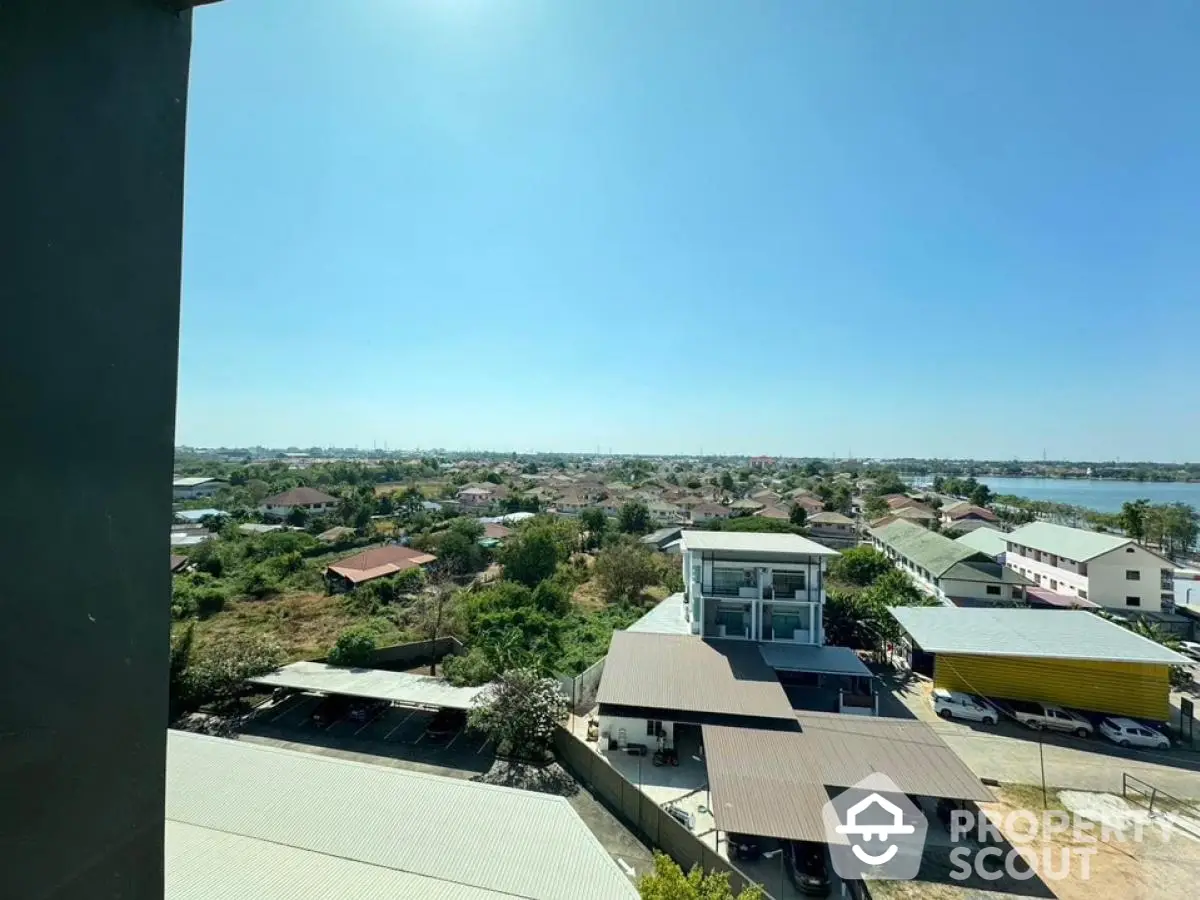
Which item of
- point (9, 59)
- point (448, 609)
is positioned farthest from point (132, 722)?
point (448, 609)

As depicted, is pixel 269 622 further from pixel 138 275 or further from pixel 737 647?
pixel 138 275

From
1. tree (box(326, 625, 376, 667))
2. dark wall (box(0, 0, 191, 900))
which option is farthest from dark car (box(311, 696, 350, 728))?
dark wall (box(0, 0, 191, 900))

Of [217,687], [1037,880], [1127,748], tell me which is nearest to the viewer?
[1037,880]

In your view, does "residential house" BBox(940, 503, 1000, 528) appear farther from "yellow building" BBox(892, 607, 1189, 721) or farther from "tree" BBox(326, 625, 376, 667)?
"tree" BBox(326, 625, 376, 667)

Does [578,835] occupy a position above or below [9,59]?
below

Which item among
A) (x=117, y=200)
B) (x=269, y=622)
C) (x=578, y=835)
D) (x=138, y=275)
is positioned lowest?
(x=269, y=622)

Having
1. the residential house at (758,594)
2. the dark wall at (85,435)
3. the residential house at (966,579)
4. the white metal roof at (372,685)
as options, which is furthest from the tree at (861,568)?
the dark wall at (85,435)

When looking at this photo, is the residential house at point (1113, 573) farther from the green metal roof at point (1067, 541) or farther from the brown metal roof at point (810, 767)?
the brown metal roof at point (810, 767)
